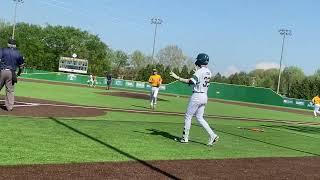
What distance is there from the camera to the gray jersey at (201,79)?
11.6 meters

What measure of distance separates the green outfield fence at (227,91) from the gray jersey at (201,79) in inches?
2208

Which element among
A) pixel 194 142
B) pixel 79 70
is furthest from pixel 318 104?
pixel 79 70

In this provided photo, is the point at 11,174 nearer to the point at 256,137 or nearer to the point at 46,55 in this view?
the point at 256,137

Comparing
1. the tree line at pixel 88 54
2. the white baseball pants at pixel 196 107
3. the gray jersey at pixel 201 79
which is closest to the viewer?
the gray jersey at pixel 201 79

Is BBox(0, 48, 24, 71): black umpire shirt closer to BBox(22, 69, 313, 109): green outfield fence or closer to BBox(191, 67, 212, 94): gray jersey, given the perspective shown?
BBox(191, 67, 212, 94): gray jersey

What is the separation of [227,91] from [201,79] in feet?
192

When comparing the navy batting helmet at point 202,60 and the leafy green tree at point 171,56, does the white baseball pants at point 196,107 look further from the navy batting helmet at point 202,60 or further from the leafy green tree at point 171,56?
the leafy green tree at point 171,56

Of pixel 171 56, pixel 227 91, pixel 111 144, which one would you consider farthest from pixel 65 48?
pixel 111 144

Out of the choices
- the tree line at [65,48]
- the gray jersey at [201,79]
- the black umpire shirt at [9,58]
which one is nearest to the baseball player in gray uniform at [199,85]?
the gray jersey at [201,79]

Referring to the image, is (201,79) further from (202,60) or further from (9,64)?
(9,64)

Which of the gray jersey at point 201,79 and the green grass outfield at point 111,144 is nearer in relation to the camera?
the green grass outfield at point 111,144

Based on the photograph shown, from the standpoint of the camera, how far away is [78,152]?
889 cm

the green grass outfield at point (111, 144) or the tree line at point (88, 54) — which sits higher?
the tree line at point (88, 54)

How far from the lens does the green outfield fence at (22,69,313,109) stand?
67.0 meters
